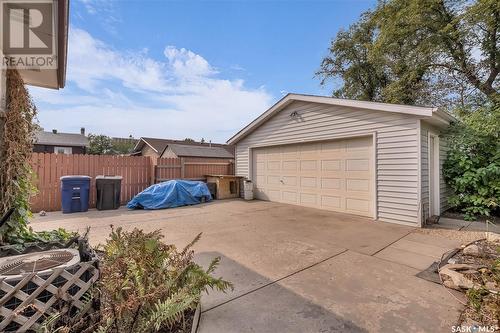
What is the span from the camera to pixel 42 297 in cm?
154

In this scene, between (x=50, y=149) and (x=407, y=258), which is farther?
(x=50, y=149)

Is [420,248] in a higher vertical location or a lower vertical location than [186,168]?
lower

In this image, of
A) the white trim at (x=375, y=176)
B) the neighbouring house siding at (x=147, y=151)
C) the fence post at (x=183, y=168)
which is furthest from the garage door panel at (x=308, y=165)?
the neighbouring house siding at (x=147, y=151)

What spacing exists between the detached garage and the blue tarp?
2.61 metres

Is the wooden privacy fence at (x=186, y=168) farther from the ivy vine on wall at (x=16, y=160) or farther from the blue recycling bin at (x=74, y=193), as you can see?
the ivy vine on wall at (x=16, y=160)

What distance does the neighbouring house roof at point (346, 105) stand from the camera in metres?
5.23

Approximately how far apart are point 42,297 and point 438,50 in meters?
14.9

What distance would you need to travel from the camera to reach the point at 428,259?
338 centimetres

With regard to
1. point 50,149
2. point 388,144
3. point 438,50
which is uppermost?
point 438,50

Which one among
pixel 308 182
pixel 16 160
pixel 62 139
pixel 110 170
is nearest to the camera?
pixel 16 160
